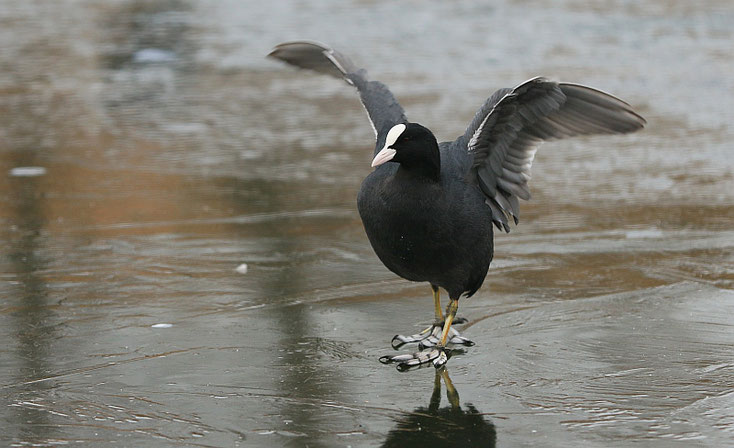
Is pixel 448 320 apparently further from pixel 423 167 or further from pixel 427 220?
pixel 423 167

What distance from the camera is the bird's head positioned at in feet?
16.2

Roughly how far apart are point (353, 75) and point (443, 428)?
2.94 metres

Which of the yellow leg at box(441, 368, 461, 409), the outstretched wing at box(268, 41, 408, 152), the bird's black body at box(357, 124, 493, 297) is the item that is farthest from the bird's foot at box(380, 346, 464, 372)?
the outstretched wing at box(268, 41, 408, 152)

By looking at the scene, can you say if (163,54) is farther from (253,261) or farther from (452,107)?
(253,261)

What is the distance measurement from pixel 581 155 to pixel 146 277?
4478mm

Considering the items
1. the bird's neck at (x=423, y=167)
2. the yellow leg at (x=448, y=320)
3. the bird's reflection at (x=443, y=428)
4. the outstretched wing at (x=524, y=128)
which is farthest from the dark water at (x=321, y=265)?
the bird's neck at (x=423, y=167)

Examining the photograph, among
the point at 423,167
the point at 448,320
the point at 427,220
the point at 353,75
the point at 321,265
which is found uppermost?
the point at 353,75

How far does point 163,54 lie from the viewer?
1431 centimetres

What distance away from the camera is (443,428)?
4.18 m

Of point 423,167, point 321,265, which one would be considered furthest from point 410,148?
point 321,265

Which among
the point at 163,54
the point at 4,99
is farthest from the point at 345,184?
the point at 163,54

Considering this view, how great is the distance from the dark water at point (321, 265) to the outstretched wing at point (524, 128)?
2.16 feet

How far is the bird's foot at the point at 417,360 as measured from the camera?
196 inches

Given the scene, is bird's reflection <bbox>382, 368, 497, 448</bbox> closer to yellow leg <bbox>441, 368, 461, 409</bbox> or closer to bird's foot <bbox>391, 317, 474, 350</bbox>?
yellow leg <bbox>441, 368, 461, 409</bbox>
